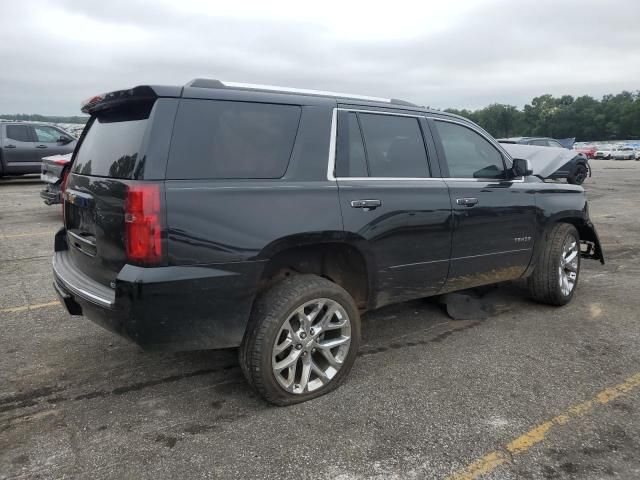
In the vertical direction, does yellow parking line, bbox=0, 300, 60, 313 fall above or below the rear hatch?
below

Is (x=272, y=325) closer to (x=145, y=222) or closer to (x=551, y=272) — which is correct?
(x=145, y=222)

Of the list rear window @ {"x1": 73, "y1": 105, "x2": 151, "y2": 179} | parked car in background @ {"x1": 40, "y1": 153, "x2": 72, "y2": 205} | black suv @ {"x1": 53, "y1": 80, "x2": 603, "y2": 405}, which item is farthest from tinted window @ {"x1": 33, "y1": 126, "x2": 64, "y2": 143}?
rear window @ {"x1": 73, "y1": 105, "x2": 151, "y2": 179}

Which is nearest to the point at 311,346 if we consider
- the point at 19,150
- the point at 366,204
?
the point at 366,204

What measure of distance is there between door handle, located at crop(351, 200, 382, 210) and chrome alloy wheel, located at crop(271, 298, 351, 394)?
2.03ft

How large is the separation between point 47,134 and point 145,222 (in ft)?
51.0

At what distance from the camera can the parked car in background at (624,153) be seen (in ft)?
151

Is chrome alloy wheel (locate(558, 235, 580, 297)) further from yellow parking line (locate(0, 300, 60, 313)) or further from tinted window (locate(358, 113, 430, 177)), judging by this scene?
yellow parking line (locate(0, 300, 60, 313))

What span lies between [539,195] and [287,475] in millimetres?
3382

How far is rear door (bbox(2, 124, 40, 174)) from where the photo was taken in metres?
15.4

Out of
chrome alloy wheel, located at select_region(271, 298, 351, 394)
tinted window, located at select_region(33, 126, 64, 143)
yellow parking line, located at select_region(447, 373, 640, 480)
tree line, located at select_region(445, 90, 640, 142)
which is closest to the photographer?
yellow parking line, located at select_region(447, 373, 640, 480)

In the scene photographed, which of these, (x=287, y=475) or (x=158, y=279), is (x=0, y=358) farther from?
(x=287, y=475)

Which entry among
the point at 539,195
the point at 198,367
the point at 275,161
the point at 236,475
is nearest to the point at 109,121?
the point at 275,161

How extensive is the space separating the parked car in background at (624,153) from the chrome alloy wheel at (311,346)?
167 feet

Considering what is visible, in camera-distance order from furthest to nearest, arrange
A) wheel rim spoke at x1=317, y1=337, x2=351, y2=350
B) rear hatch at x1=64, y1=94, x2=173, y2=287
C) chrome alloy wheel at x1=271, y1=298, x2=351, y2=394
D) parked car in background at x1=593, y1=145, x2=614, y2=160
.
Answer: parked car in background at x1=593, y1=145, x2=614, y2=160, wheel rim spoke at x1=317, y1=337, x2=351, y2=350, chrome alloy wheel at x1=271, y1=298, x2=351, y2=394, rear hatch at x1=64, y1=94, x2=173, y2=287
